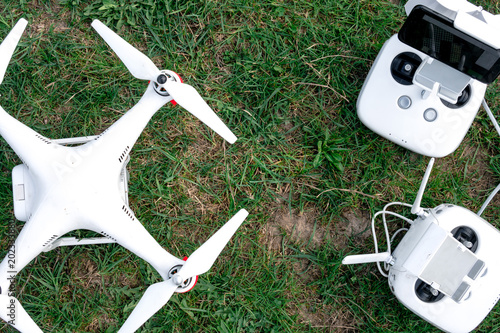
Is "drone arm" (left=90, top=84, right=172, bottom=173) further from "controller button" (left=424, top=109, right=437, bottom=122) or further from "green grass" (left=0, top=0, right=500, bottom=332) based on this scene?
"controller button" (left=424, top=109, right=437, bottom=122)

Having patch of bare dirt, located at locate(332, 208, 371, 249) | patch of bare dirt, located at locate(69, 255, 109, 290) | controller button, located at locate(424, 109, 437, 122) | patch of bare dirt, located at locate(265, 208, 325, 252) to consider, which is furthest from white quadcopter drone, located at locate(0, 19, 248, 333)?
controller button, located at locate(424, 109, 437, 122)

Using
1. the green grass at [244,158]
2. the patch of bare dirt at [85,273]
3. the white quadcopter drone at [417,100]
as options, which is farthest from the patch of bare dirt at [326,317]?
the patch of bare dirt at [85,273]

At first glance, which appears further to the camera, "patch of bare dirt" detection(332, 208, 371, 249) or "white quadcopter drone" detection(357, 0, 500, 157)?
"patch of bare dirt" detection(332, 208, 371, 249)

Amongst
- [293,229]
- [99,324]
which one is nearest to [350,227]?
[293,229]

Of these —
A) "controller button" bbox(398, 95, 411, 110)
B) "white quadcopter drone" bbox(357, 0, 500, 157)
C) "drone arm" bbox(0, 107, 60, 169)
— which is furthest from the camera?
"controller button" bbox(398, 95, 411, 110)

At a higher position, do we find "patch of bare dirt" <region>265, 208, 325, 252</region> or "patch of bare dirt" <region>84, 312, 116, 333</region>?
"patch of bare dirt" <region>265, 208, 325, 252</region>

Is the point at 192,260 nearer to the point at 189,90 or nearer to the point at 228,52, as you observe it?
the point at 189,90

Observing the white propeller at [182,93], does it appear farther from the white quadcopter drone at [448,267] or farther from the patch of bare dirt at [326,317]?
the patch of bare dirt at [326,317]
